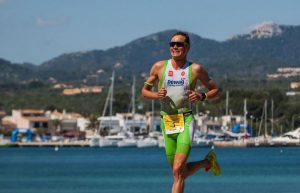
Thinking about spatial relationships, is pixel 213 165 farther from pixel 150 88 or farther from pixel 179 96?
pixel 150 88

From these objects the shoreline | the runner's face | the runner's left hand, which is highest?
the runner's face

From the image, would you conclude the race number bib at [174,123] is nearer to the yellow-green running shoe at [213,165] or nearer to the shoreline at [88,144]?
the yellow-green running shoe at [213,165]

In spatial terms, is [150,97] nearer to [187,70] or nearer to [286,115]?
[187,70]

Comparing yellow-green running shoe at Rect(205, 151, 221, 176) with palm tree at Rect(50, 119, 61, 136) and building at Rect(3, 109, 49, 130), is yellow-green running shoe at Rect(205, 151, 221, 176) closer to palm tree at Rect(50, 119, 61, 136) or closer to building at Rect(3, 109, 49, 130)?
building at Rect(3, 109, 49, 130)

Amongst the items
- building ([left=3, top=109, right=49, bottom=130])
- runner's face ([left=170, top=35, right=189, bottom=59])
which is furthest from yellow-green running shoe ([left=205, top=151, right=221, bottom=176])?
building ([left=3, top=109, right=49, bottom=130])

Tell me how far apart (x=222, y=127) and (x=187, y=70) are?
162191 mm

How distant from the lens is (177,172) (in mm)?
13602

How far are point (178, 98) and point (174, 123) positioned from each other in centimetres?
31

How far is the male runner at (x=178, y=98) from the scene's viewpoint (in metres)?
13.5

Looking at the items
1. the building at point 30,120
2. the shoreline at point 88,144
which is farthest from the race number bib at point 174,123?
the building at point 30,120

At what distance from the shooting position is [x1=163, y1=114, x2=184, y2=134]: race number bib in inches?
538

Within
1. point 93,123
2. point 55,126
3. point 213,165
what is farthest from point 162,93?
point 55,126

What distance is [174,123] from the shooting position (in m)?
13.7

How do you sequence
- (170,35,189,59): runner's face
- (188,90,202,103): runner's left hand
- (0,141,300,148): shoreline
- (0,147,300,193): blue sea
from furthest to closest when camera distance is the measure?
(0,141,300,148): shoreline
(0,147,300,193): blue sea
(188,90,202,103): runner's left hand
(170,35,189,59): runner's face
